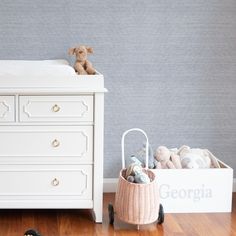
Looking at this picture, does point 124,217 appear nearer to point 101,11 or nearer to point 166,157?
point 166,157

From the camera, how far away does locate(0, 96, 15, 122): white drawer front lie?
2705mm

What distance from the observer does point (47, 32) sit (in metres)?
3.18

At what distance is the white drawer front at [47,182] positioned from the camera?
9.12 feet

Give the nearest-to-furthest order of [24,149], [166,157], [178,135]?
[24,149], [166,157], [178,135]

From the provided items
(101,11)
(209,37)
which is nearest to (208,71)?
(209,37)

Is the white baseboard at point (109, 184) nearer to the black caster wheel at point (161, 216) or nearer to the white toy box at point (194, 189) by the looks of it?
the white toy box at point (194, 189)

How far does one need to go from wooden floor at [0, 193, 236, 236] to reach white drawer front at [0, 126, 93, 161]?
1.21ft

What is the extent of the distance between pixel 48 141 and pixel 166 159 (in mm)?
767

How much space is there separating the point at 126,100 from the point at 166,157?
0.44 meters

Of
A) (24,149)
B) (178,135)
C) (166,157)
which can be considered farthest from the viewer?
(178,135)

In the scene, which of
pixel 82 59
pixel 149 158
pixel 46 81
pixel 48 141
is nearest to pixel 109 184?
pixel 149 158

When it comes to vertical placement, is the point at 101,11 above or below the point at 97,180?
above

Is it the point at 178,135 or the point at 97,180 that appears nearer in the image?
the point at 97,180

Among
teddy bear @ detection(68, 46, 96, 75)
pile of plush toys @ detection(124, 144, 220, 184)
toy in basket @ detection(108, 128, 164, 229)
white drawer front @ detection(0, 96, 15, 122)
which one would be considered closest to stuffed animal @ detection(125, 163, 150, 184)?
toy in basket @ detection(108, 128, 164, 229)
